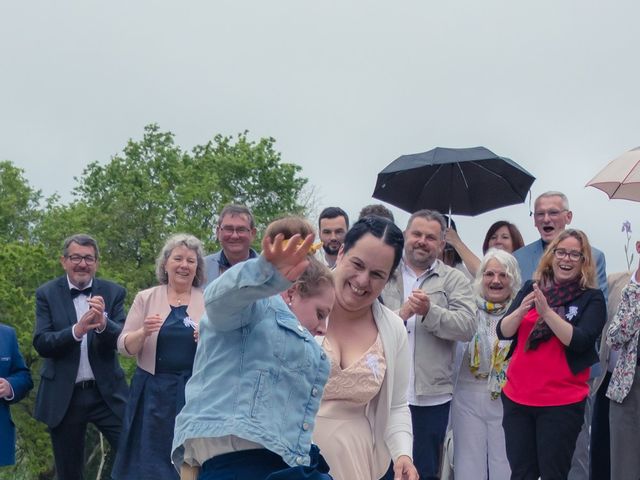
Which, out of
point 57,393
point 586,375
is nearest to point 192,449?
point 586,375

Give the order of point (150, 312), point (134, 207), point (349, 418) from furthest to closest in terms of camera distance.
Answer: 1. point (134, 207)
2. point (150, 312)
3. point (349, 418)

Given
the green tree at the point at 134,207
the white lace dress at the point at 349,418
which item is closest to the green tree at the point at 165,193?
the green tree at the point at 134,207

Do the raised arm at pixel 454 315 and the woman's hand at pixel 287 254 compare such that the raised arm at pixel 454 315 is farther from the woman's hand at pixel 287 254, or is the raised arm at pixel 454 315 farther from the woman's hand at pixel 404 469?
the woman's hand at pixel 287 254

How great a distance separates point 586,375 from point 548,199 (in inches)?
74.6

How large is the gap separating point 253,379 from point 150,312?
4927 mm

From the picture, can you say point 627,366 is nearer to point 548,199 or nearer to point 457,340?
point 457,340

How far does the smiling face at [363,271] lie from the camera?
15.2 ft

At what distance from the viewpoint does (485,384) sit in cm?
797

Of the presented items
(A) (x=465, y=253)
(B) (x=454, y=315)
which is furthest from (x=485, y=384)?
(A) (x=465, y=253)

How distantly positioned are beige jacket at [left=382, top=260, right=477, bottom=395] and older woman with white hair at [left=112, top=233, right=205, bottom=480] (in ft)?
5.21

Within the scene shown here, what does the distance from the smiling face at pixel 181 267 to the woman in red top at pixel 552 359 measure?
8.20 feet

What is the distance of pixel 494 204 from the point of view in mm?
9773

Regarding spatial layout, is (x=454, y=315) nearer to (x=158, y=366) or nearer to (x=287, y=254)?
(x=158, y=366)

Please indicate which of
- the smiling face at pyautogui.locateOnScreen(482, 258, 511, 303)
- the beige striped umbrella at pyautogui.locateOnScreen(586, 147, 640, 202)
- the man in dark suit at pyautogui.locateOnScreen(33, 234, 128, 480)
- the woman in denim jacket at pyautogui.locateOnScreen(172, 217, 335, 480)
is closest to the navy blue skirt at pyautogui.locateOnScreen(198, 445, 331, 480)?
the woman in denim jacket at pyautogui.locateOnScreen(172, 217, 335, 480)
